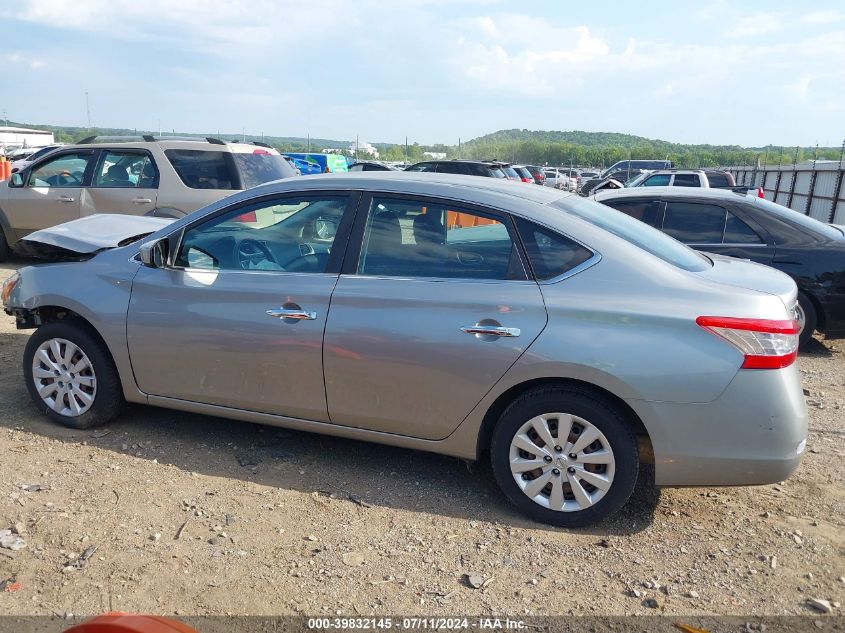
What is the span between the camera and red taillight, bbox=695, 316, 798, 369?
3217mm

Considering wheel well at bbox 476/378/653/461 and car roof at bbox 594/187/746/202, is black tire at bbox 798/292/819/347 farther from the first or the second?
wheel well at bbox 476/378/653/461

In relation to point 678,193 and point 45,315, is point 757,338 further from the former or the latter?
point 678,193

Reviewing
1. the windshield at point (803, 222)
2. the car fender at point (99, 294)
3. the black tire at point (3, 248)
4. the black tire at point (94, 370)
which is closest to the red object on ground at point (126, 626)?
the car fender at point (99, 294)

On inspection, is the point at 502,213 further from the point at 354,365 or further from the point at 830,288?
the point at 830,288

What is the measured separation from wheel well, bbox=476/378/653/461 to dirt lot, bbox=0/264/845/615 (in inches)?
16.4

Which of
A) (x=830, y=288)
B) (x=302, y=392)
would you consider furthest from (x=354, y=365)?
Result: (x=830, y=288)

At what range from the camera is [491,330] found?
349 cm

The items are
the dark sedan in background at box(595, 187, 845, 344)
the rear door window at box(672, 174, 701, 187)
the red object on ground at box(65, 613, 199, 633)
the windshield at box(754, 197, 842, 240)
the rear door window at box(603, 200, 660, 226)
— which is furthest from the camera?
the rear door window at box(672, 174, 701, 187)

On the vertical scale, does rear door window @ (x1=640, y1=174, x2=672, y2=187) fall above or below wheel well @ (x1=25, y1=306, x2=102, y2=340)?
above

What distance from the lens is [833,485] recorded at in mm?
4109

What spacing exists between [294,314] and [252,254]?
1.89 feet

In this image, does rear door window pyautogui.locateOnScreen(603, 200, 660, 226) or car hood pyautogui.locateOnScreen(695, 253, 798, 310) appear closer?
car hood pyautogui.locateOnScreen(695, 253, 798, 310)

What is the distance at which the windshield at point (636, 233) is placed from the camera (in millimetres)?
3752

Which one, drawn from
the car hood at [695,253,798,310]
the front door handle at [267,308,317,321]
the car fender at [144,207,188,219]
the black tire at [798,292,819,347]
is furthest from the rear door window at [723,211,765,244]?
the car fender at [144,207,188,219]
